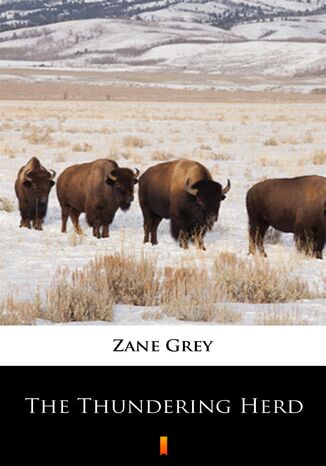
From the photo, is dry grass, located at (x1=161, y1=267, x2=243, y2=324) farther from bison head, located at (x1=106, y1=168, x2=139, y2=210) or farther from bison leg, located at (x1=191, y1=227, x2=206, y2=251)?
bison head, located at (x1=106, y1=168, x2=139, y2=210)

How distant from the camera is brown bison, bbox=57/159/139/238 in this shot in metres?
11.8

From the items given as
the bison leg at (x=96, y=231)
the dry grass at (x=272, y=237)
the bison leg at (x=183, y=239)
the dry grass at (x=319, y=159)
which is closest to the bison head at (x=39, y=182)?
the bison leg at (x=96, y=231)

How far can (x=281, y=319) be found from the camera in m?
6.39

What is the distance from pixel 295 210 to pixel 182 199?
1.57 metres

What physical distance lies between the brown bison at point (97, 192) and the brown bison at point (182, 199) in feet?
1.07

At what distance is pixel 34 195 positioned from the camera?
511 inches

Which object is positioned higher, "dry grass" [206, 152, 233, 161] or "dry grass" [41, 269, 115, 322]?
"dry grass" [41, 269, 115, 322]

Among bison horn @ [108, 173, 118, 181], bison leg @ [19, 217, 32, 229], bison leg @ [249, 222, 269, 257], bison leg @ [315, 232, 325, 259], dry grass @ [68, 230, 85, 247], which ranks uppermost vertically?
bison horn @ [108, 173, 118, 181]

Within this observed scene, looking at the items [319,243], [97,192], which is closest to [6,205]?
[97,192]

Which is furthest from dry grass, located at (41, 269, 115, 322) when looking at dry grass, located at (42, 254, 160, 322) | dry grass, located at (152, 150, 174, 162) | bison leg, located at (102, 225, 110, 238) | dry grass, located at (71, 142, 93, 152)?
dry grass, located at (71, 142, 93, 152)

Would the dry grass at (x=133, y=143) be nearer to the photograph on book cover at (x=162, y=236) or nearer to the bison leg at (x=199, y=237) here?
the photograph on book cover at (x=162, y=236)

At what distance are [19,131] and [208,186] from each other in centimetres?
2300

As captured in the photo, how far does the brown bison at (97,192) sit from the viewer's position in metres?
11.8

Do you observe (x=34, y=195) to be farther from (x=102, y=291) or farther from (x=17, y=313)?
(x=17, y=313)
